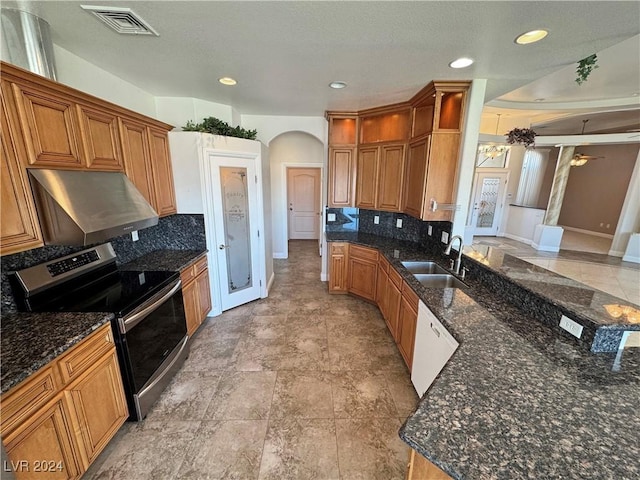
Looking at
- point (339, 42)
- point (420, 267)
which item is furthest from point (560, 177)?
point (339, 42)

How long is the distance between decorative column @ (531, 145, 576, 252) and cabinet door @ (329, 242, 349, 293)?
5550 millimetres

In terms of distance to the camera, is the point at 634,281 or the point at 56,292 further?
the point at 634,281

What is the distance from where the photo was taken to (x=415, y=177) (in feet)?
10.2

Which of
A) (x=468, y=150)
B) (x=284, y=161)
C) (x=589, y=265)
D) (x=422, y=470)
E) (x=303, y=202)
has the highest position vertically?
(x=284, y=161)

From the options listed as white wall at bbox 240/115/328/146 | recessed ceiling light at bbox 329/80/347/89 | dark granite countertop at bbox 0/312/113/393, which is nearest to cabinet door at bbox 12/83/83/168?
dark granite countertop at bbox 0/312/113/393

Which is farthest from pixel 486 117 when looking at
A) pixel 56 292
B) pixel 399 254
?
pixel 56 292

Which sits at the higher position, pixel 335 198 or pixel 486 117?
pixel 486 117

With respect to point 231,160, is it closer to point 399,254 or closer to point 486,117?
point 399,254

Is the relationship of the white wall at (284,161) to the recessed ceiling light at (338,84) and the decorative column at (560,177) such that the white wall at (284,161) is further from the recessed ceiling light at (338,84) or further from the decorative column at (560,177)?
the decorative column at (560,177)

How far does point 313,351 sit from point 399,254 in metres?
1.51

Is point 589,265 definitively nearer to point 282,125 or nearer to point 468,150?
point 468,150

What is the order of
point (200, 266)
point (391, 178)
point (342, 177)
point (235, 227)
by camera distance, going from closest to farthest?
1. point (200, 266)
2. point (235, 227)
3. point (391, 178)
4. point (342, 177)

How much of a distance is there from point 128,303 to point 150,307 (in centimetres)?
19

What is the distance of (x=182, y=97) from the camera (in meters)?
3.21
